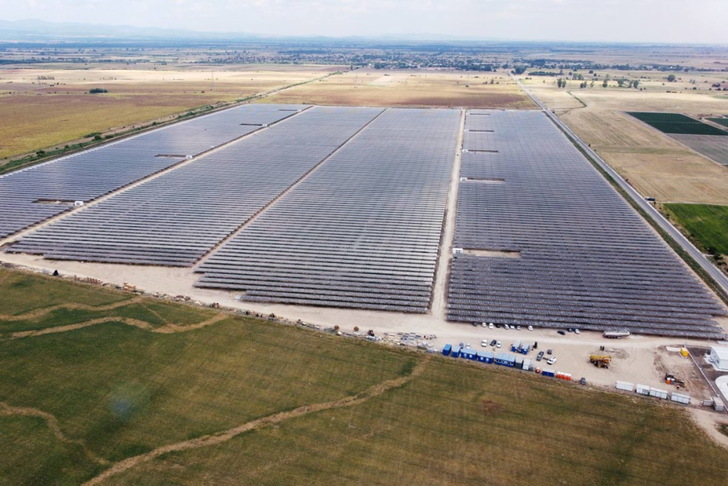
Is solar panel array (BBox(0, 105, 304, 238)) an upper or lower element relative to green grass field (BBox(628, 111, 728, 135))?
lower

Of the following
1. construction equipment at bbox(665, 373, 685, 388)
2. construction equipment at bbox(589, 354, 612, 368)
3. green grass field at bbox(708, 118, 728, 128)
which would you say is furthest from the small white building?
green grass field at bbox(708, 118, 728, 128)

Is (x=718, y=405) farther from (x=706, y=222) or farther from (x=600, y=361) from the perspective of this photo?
(x=706, y=222)

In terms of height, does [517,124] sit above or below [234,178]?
above

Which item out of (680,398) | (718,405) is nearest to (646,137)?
(718,405)

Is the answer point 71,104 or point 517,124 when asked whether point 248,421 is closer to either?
point 517,124

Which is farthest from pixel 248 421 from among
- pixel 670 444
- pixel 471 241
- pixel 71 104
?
pixel 71 104

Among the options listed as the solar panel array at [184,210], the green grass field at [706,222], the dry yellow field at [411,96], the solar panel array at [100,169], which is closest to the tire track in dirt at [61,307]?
the solar panel array at [184,210]

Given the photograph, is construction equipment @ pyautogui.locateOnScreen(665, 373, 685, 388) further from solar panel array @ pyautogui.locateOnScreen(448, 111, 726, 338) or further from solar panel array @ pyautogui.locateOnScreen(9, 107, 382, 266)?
solar panel array @ pyautogui.locateOnScreen(9, 107, 382, 266)
